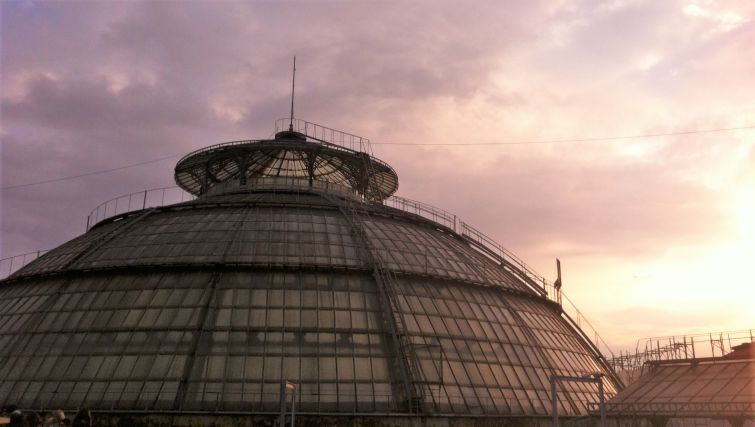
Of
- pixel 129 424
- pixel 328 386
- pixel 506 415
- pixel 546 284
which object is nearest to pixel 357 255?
pixel 328 386

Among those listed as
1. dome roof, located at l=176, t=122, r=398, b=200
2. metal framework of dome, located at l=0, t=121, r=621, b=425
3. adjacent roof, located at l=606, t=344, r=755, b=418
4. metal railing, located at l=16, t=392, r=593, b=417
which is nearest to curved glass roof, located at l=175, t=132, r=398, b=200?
dome roof, located at l=176, t=122, r=398, b=200

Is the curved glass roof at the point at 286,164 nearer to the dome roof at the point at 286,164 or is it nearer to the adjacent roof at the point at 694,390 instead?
the dome roof at the point at 286,164

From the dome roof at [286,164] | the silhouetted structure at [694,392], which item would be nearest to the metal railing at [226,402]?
the silhouetted structure at [694,392]

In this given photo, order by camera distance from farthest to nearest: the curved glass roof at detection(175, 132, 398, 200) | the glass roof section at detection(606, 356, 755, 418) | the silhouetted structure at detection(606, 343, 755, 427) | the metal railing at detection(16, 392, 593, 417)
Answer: the curved glass roof at detection(175, 132, 398, 200), the glass roof section at detection(606, 356, 755, 418), the silhouetted structure at detection(606, 343, 755, 427), the metal railing at detection(16, 392, 593, 417)

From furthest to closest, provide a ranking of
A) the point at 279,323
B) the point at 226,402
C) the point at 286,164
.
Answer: the point at 286,164 < the point at 279,323 < the point at 226,402

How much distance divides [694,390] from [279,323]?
2456 centimetres

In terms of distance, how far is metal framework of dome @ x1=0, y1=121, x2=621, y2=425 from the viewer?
33.6 m

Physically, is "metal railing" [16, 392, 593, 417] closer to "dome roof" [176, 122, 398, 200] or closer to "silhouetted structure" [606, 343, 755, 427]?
"silhouetted structure" [606, 343, 755, 427]

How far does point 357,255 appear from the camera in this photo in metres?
42.3

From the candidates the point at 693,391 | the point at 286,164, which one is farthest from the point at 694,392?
the point at 286,164

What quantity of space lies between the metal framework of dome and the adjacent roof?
129 inches

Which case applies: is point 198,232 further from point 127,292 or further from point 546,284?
point 546,284

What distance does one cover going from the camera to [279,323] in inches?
1431

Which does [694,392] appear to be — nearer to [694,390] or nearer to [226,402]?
[694,390]
